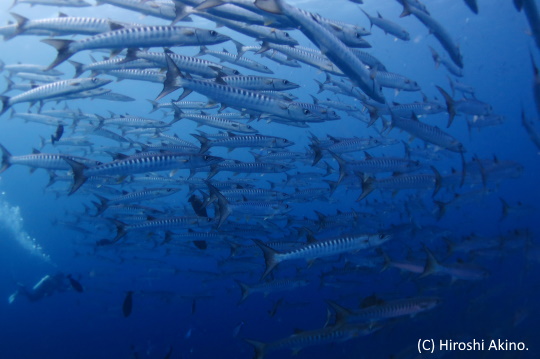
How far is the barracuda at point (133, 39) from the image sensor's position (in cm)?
483

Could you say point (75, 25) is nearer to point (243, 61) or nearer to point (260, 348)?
point (243, 61)

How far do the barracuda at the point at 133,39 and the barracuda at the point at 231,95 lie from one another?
312 mm

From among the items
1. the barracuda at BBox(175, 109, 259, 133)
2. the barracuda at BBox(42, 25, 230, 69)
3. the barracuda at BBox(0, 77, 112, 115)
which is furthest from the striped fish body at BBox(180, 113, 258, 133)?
the barracuda at BBox(42, 25, 230, 69)

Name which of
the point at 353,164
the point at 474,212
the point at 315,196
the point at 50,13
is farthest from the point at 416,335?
the point at 50,13

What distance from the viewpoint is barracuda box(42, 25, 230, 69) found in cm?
483

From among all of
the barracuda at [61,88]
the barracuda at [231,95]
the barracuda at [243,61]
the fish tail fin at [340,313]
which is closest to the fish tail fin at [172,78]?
the barracuda at [231,95]

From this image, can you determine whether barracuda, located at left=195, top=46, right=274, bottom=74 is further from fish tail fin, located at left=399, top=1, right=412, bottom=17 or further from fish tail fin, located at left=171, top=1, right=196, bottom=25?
fish tail fin, located at left=399, top=1, right=412, bottom=17

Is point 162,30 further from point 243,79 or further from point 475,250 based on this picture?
point 475,250

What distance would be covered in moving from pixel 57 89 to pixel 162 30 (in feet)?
8.58

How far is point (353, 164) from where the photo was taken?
7.13 m

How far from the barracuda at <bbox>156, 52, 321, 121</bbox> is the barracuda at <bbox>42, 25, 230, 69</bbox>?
0.31 meters

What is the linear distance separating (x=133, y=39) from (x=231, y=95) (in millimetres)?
1554

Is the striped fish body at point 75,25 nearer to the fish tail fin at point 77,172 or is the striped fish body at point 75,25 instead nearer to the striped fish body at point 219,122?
the fish tail fin at point 77,172

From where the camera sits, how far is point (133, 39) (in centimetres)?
485
